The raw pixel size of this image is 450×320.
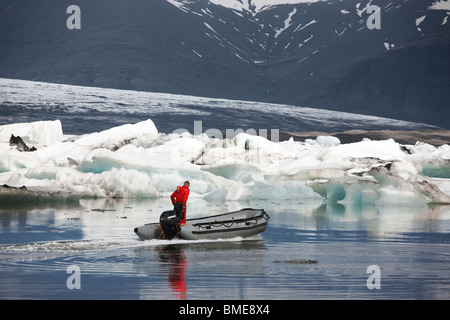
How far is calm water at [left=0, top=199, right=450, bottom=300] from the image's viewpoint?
8445 millimetres

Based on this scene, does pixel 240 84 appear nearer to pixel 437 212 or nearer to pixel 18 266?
pixel 437 212

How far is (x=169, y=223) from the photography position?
42.8 ft

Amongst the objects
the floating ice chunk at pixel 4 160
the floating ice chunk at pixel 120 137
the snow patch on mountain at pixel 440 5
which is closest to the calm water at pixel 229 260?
the floating ice chunk at pixel 4 160

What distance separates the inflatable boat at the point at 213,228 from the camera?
1321 cm

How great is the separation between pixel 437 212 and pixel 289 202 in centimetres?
616

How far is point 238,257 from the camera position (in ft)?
37.7

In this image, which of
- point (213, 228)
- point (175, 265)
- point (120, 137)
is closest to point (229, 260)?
point (175, 265)

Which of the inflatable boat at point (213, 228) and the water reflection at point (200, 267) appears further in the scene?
the inflatable boat at point (213, 228)

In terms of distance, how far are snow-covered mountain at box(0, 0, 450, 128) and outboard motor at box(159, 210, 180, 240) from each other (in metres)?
103

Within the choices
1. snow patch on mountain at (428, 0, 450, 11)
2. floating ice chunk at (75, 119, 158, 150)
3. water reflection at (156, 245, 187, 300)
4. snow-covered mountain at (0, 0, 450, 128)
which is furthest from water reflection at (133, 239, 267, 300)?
snow patch on mountain at (428, 0, 450, 11)

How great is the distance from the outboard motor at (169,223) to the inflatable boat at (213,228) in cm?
3

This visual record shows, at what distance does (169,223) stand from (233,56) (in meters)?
128

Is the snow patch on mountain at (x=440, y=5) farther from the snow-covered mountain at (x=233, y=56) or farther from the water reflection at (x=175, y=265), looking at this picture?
the water reflection at (x=175, y=265)
